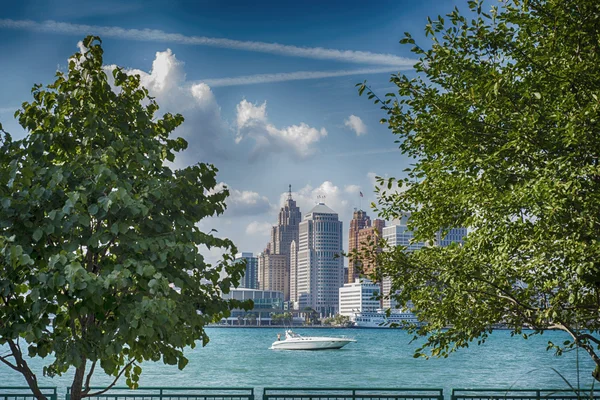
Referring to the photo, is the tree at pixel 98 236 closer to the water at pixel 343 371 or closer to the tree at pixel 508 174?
the tree at pixel 508 174

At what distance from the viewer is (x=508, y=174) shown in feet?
36.3

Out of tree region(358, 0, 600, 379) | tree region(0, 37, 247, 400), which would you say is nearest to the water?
tree region(358, 0, 600, 379)

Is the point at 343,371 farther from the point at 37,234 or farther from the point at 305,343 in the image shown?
the point at 37,234

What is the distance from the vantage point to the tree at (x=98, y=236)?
7.23 meters

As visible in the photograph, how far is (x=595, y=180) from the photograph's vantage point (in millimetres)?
11328

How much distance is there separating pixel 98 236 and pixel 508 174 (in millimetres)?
6572

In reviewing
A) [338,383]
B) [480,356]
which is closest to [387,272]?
[338,383]

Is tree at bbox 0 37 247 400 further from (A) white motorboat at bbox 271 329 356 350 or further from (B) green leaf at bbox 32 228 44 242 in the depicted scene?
(A) white motorboat at bbox 271 329 356 350

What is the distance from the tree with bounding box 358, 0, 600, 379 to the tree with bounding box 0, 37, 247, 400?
4411 millimetres

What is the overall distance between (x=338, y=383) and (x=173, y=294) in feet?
224

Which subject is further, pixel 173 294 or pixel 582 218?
pixel 582 218

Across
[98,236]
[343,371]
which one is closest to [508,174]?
[98,236]

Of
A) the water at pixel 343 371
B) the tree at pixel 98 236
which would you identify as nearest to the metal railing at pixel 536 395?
the tree at pixel 98 236

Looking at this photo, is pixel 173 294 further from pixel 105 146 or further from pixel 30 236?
pixel 105 146
